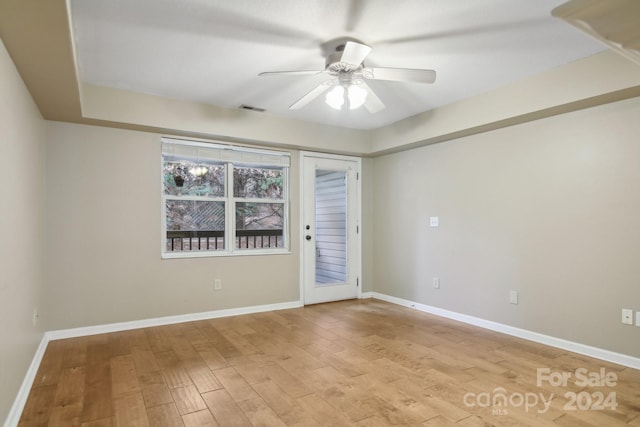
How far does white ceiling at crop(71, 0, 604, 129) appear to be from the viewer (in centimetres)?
213

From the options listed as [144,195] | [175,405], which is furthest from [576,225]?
[144,195]

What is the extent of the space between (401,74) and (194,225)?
2846 millimetres

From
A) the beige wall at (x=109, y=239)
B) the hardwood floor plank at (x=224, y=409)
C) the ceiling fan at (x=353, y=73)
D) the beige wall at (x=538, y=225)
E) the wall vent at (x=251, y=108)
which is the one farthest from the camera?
the wall vent at (x=251, y=108)

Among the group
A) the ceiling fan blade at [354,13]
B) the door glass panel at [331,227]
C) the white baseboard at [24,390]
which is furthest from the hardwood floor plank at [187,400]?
the door glass panel at [331,227]

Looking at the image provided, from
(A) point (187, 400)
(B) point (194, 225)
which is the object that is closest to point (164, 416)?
(A) point (187, 400)

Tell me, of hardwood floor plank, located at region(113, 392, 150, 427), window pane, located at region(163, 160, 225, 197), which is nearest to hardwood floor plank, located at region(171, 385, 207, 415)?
hardwood floor plank, located at region(113, 392, 150, 427)

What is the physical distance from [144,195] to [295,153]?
6.24 ft

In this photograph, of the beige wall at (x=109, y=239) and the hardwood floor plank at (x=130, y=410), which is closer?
the hardwood floor plank at (x=130, y=410)

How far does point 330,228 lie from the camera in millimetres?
5086

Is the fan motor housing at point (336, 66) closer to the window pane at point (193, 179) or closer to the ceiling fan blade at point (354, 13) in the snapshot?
the ceiling fan blade at point (354, 13)

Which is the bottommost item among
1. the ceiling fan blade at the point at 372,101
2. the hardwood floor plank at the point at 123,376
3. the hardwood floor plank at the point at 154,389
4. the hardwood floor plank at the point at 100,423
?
the hardwood floor plank at the point at 100,423

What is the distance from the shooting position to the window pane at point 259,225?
4477mm

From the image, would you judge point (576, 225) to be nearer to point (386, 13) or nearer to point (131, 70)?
point (386, 13)

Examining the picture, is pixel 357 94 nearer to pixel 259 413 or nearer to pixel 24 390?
pixel 259 413
